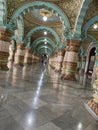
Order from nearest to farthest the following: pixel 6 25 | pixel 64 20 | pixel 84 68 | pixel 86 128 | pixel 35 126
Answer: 1. pixel 35 126
2. pixel 86 128
3. pixel 6 25
4. pixel 64 20
5. pixel 84 68

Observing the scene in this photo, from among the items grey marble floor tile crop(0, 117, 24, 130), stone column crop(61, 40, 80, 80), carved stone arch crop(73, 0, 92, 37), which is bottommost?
grey marble floor tile crop(0, 117, 24, 130)

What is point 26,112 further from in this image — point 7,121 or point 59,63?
point 59,63

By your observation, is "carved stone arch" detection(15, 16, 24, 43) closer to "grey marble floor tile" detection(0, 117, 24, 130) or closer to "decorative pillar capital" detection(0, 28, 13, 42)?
"decorative pillar capital" detection(0, 28, 13, 42)

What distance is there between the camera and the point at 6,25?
7.61 meters

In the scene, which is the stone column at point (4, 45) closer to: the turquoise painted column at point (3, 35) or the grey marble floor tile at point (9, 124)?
the turquoise painted column at point (3, 35)

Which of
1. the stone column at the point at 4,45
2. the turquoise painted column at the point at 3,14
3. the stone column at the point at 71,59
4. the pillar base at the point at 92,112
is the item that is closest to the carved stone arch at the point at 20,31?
the turquoise painted column at the point at 3,14

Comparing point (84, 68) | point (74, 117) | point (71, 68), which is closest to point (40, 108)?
point (74, 117)

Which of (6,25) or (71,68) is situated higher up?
(6,25)

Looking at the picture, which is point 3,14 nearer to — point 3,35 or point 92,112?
point 3,35

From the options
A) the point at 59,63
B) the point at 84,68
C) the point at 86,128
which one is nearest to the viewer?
the point at 86,128

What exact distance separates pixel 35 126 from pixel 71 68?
6.46 meters

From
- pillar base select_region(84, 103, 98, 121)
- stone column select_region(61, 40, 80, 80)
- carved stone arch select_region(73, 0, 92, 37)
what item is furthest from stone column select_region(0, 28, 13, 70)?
pillar base select_region(84, 103, 98, 121)

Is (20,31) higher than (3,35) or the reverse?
higher

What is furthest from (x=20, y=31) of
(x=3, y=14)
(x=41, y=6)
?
(x=3, y=14)
